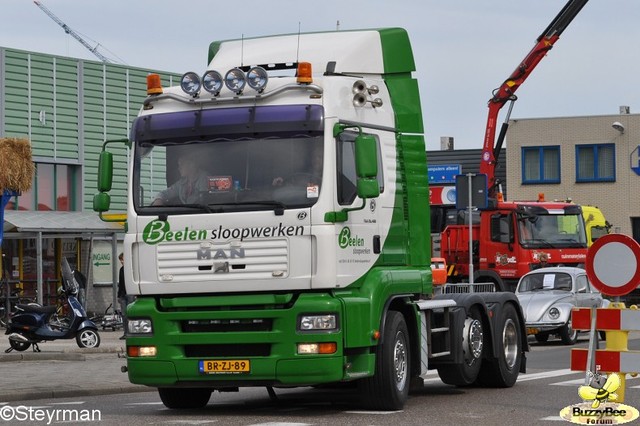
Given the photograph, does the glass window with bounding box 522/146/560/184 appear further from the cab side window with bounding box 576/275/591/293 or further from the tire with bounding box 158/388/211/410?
→ the tire with bounding box 158/388/211/410

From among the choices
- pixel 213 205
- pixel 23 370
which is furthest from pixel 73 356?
pixel 213 205

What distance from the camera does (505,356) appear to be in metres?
17.5

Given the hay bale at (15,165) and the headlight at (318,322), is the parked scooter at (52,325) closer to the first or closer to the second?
the hay bale at (15,165)

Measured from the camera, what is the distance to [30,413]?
46.4ft

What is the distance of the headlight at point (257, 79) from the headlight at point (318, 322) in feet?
7.41

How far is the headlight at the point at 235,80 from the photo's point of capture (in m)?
13.9

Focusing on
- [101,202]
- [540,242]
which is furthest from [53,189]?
[101,202]

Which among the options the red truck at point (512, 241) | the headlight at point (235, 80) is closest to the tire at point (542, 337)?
the red truck at point (512, 241)

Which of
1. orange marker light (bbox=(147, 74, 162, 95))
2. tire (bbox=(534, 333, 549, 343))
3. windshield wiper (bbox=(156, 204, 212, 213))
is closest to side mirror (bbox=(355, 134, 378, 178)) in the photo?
windshield wiper (bbox=(156, 204, 212, 213))

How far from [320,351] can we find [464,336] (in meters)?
3.58

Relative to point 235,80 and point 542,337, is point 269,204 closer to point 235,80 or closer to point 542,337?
point 235,80

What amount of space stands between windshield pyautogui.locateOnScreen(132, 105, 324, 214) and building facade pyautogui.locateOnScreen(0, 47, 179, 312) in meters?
20.4

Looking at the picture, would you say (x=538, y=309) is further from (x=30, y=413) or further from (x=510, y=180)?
(x=510, y=180)

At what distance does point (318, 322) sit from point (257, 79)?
7.98ft
